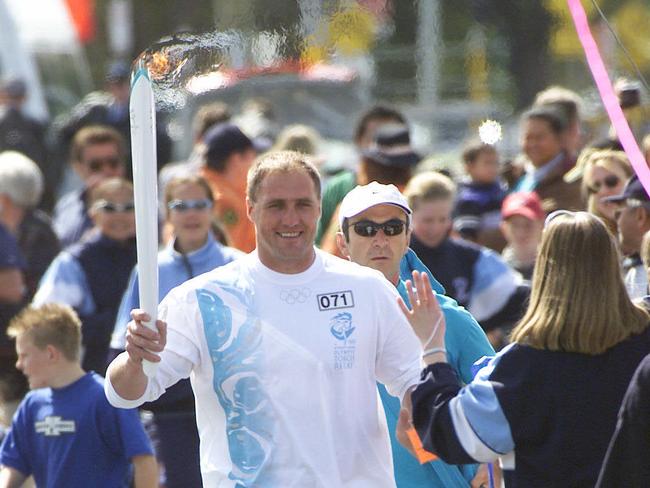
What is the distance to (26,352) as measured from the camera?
7168 millimetres

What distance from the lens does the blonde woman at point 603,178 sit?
7.74 m

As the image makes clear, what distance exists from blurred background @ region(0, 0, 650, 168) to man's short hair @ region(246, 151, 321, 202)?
0.75 m

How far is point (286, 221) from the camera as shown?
5.12m

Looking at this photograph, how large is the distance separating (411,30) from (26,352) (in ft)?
18.2

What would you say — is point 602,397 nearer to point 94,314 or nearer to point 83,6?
point 94,314

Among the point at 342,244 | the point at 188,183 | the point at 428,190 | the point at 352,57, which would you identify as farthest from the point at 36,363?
the point at 352,57

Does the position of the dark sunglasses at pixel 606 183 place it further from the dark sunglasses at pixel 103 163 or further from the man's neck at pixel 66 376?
the dark sunglasses at pixel 103 163

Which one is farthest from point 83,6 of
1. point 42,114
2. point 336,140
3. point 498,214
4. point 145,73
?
point 145,73

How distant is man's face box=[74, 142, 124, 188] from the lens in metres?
11.0

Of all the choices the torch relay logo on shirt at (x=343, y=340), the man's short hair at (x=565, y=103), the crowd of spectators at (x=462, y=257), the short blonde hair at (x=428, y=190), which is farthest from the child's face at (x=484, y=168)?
the torch relay logo on shirt at (x=343, y=340)

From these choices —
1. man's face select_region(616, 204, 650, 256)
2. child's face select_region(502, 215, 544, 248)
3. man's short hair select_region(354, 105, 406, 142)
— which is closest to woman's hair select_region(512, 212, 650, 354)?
man's face select_region(616, 204, 650, 256)

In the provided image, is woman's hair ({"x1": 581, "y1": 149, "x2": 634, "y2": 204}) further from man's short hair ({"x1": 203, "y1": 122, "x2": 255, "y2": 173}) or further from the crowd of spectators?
man's short hair ({"x1": 203, "y1": 122, "x2": 255, "y2": 173})

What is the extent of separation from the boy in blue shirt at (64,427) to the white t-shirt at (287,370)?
6.18 ft

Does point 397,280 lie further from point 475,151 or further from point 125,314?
point 475,151
